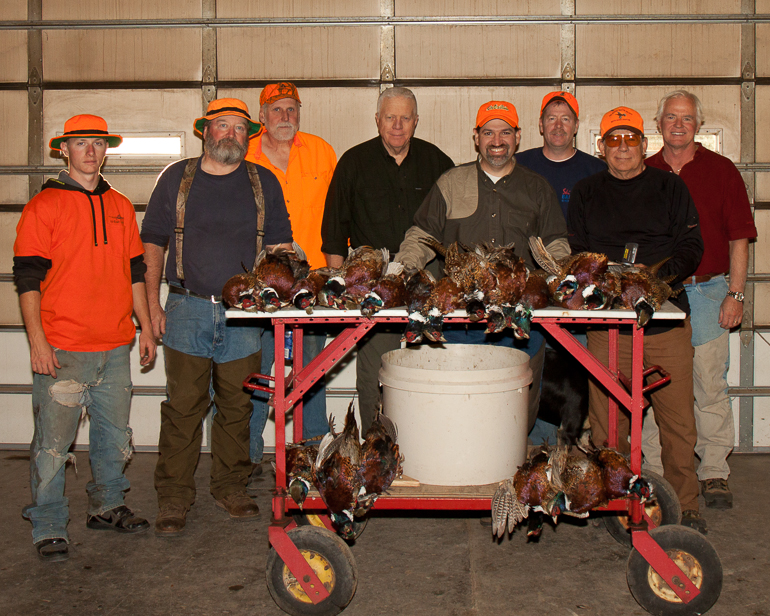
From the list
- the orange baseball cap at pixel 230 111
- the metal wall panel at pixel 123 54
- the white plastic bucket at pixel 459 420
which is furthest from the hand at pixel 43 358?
the metal wall panel at pixel 123 54

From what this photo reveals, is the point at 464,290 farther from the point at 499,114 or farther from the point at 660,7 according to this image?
the point at 660,7

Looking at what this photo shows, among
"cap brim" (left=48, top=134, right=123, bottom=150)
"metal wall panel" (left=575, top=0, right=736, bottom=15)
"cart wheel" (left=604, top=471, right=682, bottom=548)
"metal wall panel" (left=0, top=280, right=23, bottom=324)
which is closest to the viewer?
"cart wheel" (left=604, top=471, right=682, bottom=548)

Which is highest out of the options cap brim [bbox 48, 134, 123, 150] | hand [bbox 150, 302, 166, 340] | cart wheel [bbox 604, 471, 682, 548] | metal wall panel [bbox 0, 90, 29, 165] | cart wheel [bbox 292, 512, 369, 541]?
metal wall panel [bbox 0, 90, 29, 165]

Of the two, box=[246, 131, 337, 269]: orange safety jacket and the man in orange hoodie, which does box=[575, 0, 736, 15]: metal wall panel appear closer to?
box=[246, 131, 337, 269]: orange safety jacket

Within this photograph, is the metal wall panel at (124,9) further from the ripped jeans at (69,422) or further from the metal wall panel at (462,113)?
the ripped jeans at (69,422)

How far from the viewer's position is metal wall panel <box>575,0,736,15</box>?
5.36m

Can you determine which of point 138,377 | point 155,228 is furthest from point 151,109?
point 138,377

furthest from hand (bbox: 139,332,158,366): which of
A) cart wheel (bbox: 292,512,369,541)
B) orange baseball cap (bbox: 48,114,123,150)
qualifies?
cart wheel (bbox: 292,512,369,541)

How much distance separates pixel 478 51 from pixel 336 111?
1.23m

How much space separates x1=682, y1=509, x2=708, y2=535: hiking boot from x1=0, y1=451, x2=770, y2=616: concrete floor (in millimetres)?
103

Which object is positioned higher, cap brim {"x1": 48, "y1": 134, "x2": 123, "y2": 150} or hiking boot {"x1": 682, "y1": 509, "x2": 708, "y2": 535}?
cap brim {"x1": 48, "y1": 134, "x2": 123, "y2": 150}

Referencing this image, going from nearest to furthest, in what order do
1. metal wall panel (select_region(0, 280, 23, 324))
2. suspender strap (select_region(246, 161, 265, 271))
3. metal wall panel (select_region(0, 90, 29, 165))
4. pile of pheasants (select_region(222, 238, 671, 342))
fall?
pile of pheasants (select_region(222, 238, 671, 342)) → suspender strap (select_region(246, 161, 265, 271)) → metal wall panel (select_region(0, 90, 29, 165)) → metal wall panel (select_region(0, 280, 23, 324))

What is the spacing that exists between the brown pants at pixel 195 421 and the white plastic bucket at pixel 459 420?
121 centimetres

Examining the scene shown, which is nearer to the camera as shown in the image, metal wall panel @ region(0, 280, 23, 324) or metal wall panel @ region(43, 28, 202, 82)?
metal wall panel @ region(43, 28, 202, 82)
